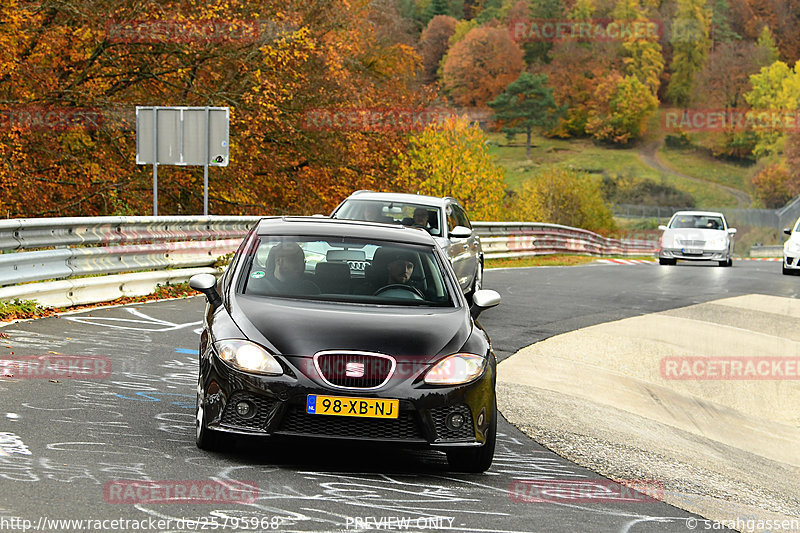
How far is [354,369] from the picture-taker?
625cm

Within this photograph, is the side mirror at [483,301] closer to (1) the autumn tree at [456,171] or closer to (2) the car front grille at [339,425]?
(2) the car front grille at [339,425]

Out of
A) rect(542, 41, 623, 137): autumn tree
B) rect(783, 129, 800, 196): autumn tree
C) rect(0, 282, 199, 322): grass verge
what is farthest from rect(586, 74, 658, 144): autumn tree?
rect(0, 282, 199, 322): grass verge

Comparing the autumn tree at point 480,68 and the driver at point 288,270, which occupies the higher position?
the autumn tree at point 480,68

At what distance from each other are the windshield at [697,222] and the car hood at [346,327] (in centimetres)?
2812

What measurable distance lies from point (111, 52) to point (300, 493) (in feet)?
80.8

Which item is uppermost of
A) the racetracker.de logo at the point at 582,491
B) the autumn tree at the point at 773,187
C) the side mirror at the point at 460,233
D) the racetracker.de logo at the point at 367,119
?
the racetracker.de logo at the point at 367,119

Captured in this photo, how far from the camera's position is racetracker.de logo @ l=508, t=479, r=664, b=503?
6262mm

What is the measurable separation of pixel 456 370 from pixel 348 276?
1.23 meters

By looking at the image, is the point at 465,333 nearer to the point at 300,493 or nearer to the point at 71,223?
the point at 300,493

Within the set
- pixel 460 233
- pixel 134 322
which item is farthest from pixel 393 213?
pixel 134 322

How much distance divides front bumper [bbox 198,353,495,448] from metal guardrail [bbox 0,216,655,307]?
7.15 metres

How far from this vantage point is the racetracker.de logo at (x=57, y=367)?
9.12 m

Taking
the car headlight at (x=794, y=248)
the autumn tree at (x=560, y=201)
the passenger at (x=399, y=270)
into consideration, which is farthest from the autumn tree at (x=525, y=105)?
the passenger at (x=399, y=270)

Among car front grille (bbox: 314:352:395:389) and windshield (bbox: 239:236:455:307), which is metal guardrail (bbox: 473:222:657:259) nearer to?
windshield (bbox: 239:236:455:307)
